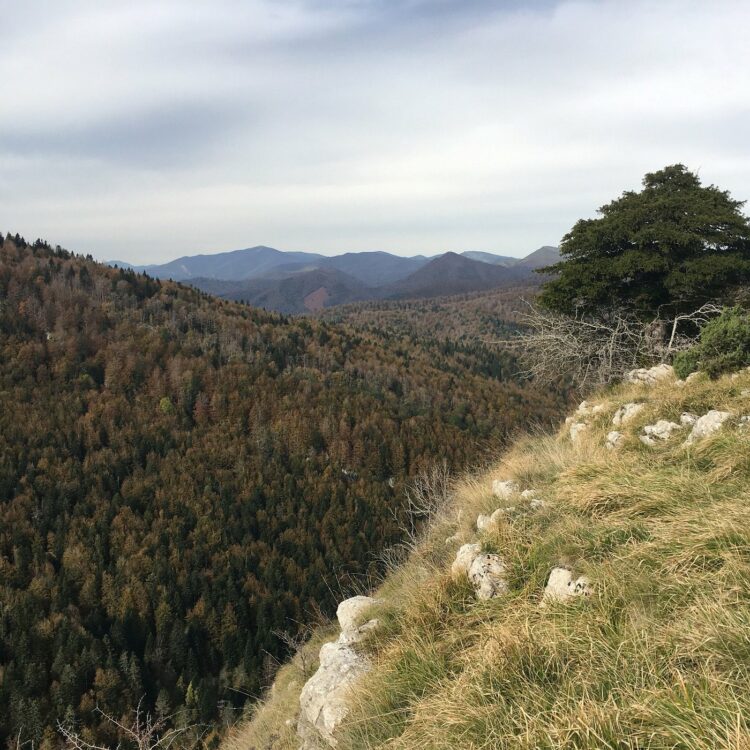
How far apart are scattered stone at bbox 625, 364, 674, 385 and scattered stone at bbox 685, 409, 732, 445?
16.1 ft

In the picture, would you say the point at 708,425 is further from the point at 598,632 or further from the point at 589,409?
the point at 598,632

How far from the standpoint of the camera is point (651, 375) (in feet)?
43.3

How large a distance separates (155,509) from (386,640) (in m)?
113

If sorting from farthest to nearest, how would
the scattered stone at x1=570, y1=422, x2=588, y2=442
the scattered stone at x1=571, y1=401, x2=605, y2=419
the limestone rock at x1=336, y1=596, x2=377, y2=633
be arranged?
the scattered stone at x1=571, y1=401, x2=605, y2=419 < the scattered stone at x1=570, y1=422, x2=588, y2=442 < the limestone rock at x1=336, y1=596, x2=377, y2=633

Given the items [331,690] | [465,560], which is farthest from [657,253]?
[331,690]

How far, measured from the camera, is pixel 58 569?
287 feet

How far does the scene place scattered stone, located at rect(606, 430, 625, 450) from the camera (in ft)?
29.6

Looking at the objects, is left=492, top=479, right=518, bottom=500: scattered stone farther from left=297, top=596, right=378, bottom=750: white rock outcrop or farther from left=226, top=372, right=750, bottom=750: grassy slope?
left=297, top=596, right=378, bottom=750: white rock outcrop

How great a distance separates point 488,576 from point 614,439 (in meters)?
5.03

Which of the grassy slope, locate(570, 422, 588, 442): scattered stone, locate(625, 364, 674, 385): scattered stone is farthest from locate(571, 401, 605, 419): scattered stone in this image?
the grassy slope

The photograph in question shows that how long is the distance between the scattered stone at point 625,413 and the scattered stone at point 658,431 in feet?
3.39

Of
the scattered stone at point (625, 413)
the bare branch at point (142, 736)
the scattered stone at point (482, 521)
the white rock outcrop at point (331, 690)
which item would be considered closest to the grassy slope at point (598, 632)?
the white rock outcrop at point (331, 690)

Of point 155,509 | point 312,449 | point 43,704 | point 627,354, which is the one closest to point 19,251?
point 155,509

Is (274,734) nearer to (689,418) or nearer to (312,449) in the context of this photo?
(689,418)
